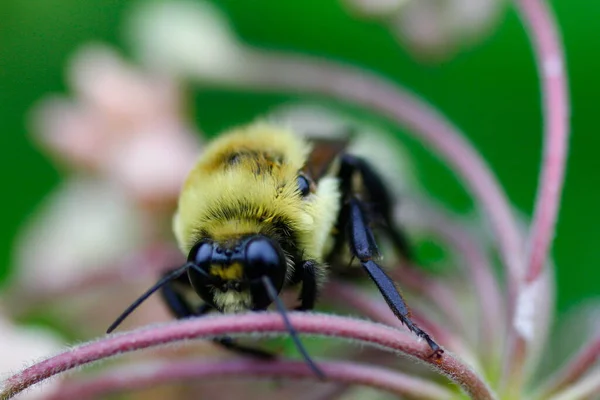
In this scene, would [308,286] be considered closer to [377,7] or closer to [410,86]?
[377,7]

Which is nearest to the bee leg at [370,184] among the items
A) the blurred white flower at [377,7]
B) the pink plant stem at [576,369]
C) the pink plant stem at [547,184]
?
the pink plant stem at [547,184]

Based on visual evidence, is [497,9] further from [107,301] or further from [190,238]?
[190,238]

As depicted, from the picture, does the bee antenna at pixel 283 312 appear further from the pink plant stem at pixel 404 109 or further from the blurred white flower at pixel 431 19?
the blurred white flower at pixel 431 19

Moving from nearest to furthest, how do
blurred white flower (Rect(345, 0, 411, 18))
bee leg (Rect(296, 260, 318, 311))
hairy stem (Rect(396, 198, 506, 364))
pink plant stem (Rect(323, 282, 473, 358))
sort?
1. bee leg (Rect(296, 260, 318, 311))
2. pink plant stem (Rect(323, 282, 473, 358))
3. hairy stem (Rect(396, 198, 506, 364))
4. blurred white flower (Rect(345, 0, 411, 18))

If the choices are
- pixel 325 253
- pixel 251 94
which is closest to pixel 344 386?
pixel 325 253

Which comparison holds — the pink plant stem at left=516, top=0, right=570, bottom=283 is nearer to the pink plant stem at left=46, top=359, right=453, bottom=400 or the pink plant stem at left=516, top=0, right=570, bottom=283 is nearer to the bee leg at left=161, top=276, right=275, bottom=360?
the pink plant stem at left=46, top=359, right=453, bottom=400

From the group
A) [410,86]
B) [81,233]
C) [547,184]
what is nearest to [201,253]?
[547,184]

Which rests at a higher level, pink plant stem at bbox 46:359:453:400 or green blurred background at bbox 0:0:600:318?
green blurred background at bbox 0:0:600:318

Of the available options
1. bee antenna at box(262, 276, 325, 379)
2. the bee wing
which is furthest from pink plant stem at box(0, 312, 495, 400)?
the bee wing
